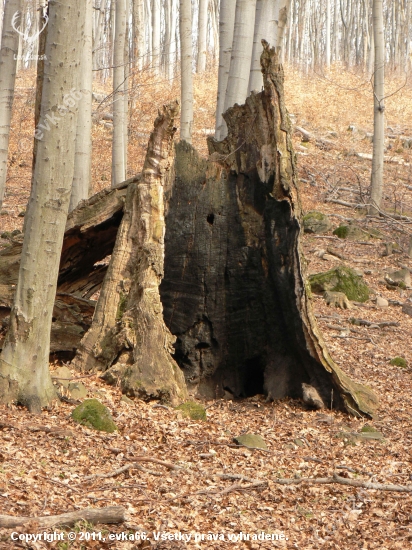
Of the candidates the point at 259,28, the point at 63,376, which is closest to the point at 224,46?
the point at 259,28

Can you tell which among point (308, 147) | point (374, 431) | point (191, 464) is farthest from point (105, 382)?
point (308, 147)

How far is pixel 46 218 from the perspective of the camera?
4559mm

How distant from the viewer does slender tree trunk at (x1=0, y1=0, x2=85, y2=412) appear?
14.2ft

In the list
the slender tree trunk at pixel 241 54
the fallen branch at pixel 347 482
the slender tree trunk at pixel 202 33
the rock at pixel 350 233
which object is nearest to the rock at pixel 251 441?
the fallen branch at pixel 347 482

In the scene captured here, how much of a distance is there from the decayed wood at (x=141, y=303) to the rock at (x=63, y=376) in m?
0.29

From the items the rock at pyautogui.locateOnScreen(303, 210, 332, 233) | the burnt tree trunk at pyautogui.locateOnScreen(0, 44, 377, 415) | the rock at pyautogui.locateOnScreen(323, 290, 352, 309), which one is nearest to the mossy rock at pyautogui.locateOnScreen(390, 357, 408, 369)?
the burnt tree trunk at pyautogui.locateOnScreen(0, 44, 377, 415)

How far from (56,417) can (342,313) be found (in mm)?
6190

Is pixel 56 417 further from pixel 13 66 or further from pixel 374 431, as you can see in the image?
pixel 13 66

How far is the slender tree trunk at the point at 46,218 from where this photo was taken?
14.2 feet

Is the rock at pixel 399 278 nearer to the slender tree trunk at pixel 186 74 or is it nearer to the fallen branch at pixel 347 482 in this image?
the slender tree trunk at pixel 186 74

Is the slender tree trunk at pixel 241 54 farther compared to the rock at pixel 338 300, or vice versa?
the rock at pixel 338 300

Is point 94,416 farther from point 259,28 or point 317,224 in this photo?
point 317,224

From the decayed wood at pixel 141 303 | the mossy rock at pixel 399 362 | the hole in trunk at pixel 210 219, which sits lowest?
the mossy rock at pixel 399 362

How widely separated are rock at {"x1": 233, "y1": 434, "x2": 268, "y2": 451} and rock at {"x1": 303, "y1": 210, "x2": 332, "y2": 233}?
10.2 metres
